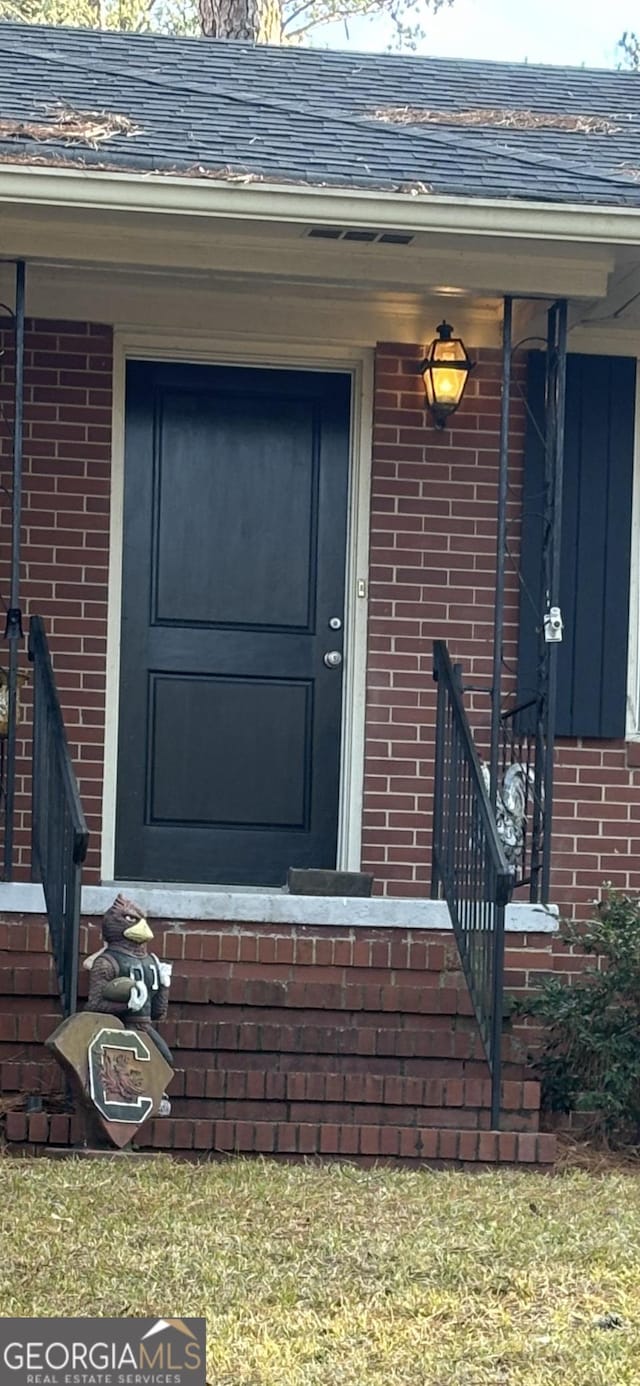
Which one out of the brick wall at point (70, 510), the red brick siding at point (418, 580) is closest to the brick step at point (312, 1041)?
the red brick siding at point (418, 580)

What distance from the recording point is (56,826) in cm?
623

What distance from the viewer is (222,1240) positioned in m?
4.58

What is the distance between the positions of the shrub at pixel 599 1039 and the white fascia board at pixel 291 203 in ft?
8.08

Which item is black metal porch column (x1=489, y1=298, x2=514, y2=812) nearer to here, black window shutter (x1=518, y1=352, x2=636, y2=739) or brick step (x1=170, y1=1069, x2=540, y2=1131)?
black window shutter (x1=518, y1=352, x2=636, y2=739)

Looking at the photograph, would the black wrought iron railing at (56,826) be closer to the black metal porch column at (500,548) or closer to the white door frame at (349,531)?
the white door frame at (349,531)

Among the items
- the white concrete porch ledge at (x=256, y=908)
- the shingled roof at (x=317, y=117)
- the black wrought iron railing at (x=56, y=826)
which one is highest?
the shingled roof at (x=317, y=117)

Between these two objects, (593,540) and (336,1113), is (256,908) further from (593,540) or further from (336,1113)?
(593,540)

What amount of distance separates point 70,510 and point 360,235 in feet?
5.67

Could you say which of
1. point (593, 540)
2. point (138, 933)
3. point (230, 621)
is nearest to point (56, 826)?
point (138, 933)

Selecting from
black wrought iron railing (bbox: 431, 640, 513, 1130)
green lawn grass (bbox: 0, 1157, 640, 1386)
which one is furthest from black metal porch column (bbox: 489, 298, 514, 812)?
green lawn grass (bbox: 0, 1157, 640, 1386)

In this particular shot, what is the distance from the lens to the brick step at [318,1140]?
5.73m

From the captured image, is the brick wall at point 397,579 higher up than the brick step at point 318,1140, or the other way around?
the brick wall at point 397,579

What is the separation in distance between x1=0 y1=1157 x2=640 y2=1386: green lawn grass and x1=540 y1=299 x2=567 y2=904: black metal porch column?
5.70 feet

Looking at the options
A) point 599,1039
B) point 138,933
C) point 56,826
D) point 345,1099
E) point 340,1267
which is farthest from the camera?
point 599,1039
